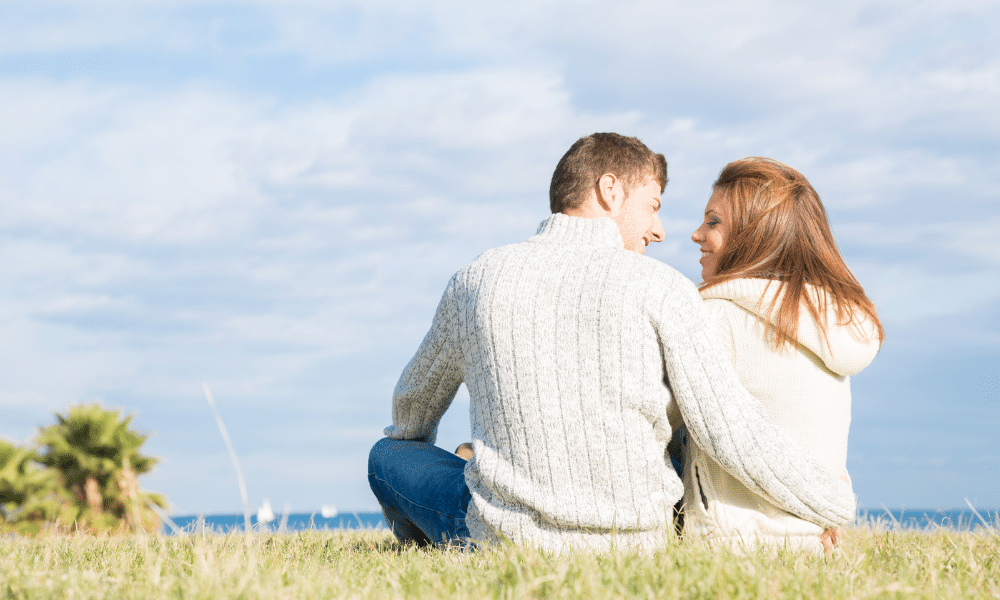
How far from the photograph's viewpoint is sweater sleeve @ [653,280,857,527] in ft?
9.07

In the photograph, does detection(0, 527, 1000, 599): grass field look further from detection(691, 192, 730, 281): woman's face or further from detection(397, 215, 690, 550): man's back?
detection(691, 192, 730, 281): woman's face

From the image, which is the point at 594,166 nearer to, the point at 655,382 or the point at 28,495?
the point at 655,382

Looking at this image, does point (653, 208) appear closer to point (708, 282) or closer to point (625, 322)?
point (708, 282)

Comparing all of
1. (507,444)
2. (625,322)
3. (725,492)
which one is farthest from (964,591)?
(507,444)

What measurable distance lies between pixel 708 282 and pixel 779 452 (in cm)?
74

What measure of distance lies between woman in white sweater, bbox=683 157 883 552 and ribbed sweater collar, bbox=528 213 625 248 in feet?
1.43

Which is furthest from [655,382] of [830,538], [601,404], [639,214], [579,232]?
[639,214]

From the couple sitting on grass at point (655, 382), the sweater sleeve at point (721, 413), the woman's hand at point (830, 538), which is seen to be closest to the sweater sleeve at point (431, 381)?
the couple sitting on grass at point (655, 382)

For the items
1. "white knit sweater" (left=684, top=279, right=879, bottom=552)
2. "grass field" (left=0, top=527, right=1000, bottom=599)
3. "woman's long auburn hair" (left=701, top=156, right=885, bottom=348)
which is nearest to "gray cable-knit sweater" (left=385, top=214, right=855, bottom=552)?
"white knit sweater" (left=684, top=279, right=879, bottom=552)

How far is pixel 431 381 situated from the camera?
3479 mm

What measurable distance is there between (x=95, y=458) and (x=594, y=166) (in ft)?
29.3

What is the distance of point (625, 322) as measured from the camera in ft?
9.17

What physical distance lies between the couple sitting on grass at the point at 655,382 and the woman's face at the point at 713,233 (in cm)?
7

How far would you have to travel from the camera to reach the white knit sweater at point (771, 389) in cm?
299
